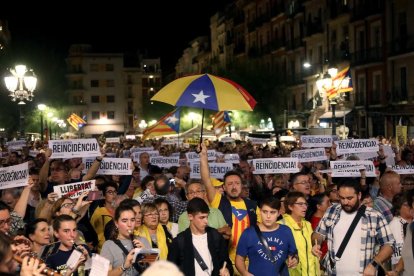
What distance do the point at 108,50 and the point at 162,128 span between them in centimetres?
9625

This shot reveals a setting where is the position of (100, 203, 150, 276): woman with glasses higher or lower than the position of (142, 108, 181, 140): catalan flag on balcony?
lower

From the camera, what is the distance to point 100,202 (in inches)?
423

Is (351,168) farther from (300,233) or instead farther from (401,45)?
(401,45)

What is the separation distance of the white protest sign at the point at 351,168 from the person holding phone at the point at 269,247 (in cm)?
418

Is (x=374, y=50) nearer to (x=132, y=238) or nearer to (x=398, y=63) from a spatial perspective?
(x=398, y=63)

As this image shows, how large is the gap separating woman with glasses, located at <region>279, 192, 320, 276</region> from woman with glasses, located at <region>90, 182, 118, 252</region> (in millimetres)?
2388

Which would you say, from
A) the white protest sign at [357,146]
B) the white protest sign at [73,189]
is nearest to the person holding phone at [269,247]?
the white protest sign at [73,189]

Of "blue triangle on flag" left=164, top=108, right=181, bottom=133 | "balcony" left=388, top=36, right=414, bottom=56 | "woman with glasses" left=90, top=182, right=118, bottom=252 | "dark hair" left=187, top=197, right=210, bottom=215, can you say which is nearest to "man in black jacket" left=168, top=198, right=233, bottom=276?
"dark hair" left=187, top=197, right=210, bottom=215

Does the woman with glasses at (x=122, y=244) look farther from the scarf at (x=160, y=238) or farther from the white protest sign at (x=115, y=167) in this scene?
the white protest sign at (x=115, y=167)

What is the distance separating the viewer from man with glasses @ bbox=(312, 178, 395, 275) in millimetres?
7594

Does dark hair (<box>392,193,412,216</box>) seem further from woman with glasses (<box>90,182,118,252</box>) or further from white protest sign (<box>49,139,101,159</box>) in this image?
white protest sign (<box>49,139,101,159</box>)

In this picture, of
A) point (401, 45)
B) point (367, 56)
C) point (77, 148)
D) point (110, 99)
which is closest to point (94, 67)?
point (110, 99)

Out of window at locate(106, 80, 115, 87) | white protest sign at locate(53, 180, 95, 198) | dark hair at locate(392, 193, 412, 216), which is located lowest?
dark hair at locate(392, 193, 412, 216)

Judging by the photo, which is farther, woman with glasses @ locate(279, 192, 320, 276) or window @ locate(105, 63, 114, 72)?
window @ locate(105, 63, 114, 72)
